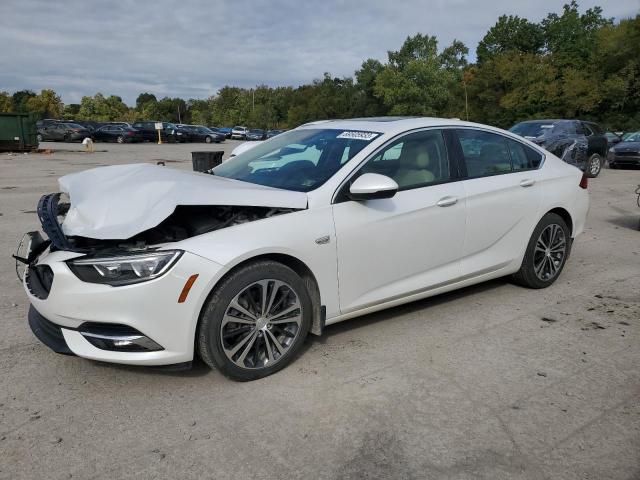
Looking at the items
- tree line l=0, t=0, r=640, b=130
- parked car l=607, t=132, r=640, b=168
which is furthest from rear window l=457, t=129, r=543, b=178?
tree line l=0, t=0, r=640, b=130

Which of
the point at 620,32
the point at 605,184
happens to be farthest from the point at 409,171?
the point at 620,32

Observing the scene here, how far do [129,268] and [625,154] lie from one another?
19.5 m

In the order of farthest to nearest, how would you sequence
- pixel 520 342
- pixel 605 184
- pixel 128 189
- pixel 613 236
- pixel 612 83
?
pixel 612 83, pixel 605 184, pixel 613 236, pixel 520 342, pixel 128 189

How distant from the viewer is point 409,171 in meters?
4.05

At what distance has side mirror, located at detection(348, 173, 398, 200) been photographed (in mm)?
3451

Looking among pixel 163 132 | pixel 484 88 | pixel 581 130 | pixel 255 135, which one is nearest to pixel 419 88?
pixel 484 88

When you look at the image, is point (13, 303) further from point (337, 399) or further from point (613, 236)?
point (613, 236)

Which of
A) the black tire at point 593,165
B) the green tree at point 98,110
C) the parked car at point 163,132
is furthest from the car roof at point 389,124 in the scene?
the green tree at point 98,110

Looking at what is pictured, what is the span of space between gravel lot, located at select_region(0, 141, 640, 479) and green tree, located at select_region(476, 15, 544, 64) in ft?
245

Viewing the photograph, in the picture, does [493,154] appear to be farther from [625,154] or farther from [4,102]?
[4,102]

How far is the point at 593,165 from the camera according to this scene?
15500mm

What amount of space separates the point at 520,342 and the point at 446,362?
2.31ft

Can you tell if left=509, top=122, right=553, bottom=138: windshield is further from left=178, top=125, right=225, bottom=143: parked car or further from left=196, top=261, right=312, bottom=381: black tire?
left=178, top=125, right=225, bottom=143: parked car

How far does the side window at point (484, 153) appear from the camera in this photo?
14.5 ft
